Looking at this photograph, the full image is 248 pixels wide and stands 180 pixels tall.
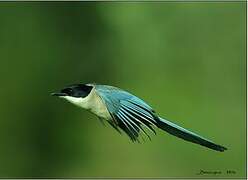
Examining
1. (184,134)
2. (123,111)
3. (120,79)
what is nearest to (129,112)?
(123,111)

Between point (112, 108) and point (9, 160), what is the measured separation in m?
2.74

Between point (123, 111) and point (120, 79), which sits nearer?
point (123, 111)

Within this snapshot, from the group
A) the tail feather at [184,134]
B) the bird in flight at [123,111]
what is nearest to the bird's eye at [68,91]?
the bird in flight at [123,111]

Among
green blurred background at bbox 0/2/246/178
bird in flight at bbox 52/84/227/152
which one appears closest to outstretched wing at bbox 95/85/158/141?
bird in flight at bbox 52/84/227/152

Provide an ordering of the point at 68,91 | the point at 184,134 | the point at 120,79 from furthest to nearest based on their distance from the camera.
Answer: the point at 120,79 < the point at 68,91 < the point at 184,134

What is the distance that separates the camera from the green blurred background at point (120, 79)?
15.3 feet

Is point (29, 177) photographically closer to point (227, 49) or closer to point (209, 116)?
point (209, 116)

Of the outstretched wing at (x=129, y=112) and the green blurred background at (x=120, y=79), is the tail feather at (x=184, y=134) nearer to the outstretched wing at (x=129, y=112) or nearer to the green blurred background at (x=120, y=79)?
the outstretched wing at (x=129, y=112)

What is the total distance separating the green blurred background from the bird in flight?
2146mm

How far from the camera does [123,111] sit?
7.16ft

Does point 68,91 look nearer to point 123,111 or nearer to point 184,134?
point 123,111

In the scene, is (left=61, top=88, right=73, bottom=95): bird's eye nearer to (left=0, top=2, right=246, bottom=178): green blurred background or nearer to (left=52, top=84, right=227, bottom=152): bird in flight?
(left=52, top=84, right=227, bottom=152): bird in flight

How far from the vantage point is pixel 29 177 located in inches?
186

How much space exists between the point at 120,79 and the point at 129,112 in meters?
3.13
